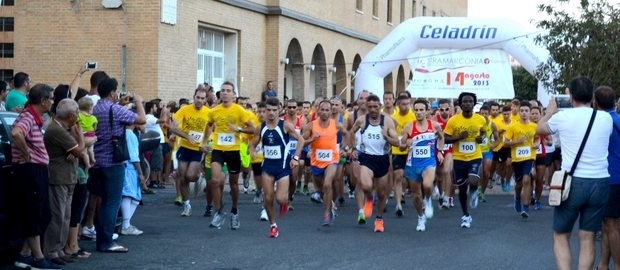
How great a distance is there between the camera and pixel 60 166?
35.7 feet

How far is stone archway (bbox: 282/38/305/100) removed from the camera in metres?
36.3

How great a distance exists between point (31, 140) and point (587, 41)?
14983 millimetres

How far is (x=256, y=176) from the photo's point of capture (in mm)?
15859

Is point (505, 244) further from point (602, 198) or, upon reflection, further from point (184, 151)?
point (184, 151)

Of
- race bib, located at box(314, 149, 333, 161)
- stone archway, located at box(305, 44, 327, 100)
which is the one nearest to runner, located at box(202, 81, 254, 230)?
race bib, located at box(314, 149, 333, 161)

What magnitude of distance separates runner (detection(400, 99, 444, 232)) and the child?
16.0 feet

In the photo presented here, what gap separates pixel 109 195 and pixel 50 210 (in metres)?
1.42

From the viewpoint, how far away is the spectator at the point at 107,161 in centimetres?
1196

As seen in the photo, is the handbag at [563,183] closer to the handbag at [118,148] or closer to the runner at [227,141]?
the handbag at [118,148]

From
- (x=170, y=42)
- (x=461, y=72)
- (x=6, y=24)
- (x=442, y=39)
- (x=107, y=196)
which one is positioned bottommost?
(x=107, y=196)

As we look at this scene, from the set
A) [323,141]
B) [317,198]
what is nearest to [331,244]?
[323,141]

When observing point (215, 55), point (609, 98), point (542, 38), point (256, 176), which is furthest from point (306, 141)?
point (215, 55)

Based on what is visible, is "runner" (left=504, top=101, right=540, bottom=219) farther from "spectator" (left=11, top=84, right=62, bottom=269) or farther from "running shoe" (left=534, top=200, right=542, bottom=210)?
"spectator" (left=11, top=84, right=62, bottom=269)

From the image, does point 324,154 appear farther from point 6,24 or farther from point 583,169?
point 6,24
